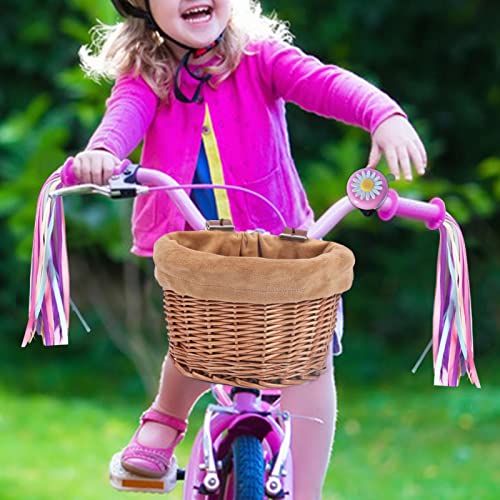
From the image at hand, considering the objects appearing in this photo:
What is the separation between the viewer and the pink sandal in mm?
2434

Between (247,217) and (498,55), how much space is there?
12.4 feet

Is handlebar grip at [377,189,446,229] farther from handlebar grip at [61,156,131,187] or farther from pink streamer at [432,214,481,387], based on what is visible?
handlebar grip at [61,156,131,187]

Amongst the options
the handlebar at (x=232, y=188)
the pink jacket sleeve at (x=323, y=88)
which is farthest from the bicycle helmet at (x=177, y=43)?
the handlebar at (x=232, y=188)

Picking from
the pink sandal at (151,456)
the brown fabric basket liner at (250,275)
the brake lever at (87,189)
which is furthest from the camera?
the pink sandal at (151,456)

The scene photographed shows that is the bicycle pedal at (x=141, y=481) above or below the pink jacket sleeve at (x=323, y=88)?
below

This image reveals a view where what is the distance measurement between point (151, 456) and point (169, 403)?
0.12m

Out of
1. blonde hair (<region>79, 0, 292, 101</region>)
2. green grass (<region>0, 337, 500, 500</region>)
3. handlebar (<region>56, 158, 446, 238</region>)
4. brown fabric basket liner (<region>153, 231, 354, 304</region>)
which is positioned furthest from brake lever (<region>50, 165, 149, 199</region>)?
green grass (<region>0, 337, 500, 500</region>)

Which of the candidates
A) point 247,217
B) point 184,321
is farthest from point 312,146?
point 184,321

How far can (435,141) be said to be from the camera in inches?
237

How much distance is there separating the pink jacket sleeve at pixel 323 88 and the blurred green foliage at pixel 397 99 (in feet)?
10.3

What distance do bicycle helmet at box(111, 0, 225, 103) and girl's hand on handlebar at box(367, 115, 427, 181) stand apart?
462 millimetres

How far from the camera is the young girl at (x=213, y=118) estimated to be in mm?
2248

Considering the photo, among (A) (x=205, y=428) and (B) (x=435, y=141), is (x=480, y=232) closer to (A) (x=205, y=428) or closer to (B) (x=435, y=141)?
(B) (x=435, y=141)

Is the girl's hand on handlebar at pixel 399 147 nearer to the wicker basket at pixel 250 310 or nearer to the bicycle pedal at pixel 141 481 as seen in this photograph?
the wicker basket at pixel 250 310
